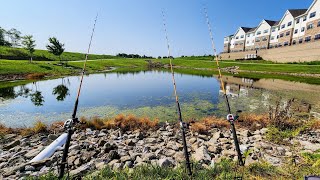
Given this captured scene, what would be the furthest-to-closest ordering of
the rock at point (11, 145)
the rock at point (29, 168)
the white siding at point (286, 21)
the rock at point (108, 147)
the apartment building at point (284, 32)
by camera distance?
the white siding at point (286, 21) → the apartment building at point (284, 32) → the rock at point (11, 145) → the rock at point (108, 147) → the rock at point (29, 168)

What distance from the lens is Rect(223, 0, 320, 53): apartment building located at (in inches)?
2341

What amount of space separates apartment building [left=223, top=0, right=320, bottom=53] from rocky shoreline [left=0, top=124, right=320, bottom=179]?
212 feet

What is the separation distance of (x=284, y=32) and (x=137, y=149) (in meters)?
80.8

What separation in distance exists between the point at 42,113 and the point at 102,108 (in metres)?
4.79

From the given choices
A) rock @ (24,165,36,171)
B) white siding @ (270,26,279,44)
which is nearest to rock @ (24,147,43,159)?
rock @ (24,165,36,171)

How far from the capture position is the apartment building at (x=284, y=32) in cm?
5947

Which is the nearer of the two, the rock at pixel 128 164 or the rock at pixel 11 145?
the rock at pixel 128 164

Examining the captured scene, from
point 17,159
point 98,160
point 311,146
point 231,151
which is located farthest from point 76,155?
point 311,146

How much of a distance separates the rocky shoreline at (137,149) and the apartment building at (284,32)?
212 ft

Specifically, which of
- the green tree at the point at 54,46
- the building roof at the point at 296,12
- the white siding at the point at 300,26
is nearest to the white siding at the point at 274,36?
the building roof at the point at 296,12

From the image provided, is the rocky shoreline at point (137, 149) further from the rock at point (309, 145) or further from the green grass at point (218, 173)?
the green grass at point (218, 173)

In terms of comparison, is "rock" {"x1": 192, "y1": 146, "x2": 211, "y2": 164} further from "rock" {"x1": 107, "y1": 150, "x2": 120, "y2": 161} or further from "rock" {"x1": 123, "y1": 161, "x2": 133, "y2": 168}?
"rock" {"x1": 107, "y1": 150, "x2": 120, "y2": 161}

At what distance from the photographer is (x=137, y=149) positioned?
8789 millimetres

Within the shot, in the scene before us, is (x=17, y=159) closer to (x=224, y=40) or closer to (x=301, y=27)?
(x=301, y=27)
